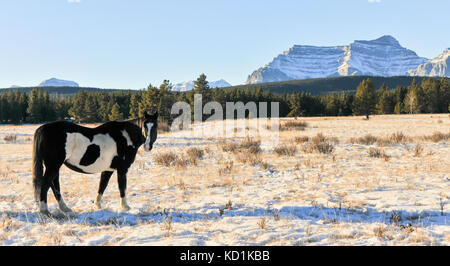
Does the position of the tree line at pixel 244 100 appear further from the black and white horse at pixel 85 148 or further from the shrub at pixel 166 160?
the black and white horse at pixel 85 148

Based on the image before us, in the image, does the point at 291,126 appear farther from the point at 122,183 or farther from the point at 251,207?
the point at 122,183

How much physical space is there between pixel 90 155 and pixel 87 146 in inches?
6.0

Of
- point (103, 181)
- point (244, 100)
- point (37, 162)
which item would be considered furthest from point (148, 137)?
point (244, 100)

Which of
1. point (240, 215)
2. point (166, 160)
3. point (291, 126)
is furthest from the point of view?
point (291, 126)

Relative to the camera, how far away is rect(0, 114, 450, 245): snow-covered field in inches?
138

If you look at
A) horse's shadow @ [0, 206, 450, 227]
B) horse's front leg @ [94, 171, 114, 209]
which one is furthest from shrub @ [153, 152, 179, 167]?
horse's shadow @ [0, 206, 450, 227]

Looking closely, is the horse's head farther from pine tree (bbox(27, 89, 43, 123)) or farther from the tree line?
pine tree (bbox(27, 89, 43, 123))

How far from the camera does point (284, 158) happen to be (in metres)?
10.4

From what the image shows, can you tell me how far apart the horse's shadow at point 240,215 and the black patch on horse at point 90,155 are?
0.91m

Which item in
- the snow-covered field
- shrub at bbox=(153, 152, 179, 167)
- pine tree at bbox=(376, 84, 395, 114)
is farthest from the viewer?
pine tree at bbox=(376, 84, 395, 114)

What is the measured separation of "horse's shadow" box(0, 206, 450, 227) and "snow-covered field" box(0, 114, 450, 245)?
0.6 inches

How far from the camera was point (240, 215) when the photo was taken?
14.5 ft

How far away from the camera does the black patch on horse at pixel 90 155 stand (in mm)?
4270
